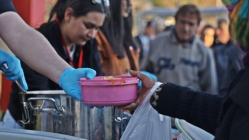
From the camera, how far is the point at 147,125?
6.49ft

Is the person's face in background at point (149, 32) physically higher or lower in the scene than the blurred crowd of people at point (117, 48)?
lower

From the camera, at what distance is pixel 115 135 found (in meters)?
2.19

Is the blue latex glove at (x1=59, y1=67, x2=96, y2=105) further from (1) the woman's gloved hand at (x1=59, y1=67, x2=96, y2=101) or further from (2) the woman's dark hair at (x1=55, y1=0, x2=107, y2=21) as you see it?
(2) the woman's dark hair at (x1=55, y1=0, x2=107, y2=21)

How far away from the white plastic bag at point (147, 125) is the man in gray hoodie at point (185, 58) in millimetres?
2686

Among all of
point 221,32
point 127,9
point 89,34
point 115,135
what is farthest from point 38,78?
point 221,32

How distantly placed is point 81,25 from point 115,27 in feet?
3.32

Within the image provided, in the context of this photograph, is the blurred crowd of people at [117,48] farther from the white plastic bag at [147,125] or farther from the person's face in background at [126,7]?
the white plastic bag at [147,125]

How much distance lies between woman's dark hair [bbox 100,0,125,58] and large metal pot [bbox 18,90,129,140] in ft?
5.38

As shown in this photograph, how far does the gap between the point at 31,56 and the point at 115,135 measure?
0.53 meters

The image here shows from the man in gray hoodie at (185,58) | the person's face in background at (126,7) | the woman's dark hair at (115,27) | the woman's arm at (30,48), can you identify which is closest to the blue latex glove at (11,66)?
the woman's arm at (30,48)

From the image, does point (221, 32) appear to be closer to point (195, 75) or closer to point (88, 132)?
point (195, 75)

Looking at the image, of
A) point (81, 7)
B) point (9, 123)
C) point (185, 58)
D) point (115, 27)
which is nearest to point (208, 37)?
point (185, 58)

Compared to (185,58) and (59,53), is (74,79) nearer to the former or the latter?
(59,53)

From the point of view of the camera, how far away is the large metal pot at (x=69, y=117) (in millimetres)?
2191
